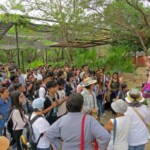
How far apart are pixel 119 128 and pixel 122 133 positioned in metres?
0.09

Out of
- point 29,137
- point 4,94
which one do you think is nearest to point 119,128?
point 29,137

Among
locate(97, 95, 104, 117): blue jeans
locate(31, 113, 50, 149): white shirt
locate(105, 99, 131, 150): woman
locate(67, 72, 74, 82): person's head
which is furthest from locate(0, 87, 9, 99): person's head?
locate(97, 95, 104, 117): blue jeans

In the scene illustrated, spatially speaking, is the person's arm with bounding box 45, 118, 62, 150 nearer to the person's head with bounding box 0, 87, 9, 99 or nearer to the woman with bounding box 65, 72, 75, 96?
the person's head with bounding box 0, 87, 9, 99

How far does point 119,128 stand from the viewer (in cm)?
349

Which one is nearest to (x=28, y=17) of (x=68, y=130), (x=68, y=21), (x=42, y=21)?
(x=42, y=21)

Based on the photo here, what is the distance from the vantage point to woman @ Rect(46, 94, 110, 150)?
9.69ft

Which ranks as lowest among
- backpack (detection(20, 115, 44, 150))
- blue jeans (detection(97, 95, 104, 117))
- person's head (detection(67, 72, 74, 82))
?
blue jeans (detection(97, 95, 104, 117))

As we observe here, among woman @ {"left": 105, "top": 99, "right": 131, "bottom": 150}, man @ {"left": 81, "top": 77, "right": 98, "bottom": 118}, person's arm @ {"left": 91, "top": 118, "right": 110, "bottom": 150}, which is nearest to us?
person's arm @ {"left": 91, "top": 118, "right": 110, "bottom": 150}

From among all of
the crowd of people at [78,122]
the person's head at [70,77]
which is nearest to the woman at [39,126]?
the crowd of people at [78,122]

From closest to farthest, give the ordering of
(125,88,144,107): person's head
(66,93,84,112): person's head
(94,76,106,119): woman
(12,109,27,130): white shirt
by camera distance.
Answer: (66,93,84,112): person's head → (125,88,144,107): person's head → (12,109,27,130): white shirt → (94,76,106,119): woman

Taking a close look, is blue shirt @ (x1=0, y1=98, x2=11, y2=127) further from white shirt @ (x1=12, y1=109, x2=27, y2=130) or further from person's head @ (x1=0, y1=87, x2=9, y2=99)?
white shirt @ (x1=12, y1=109, x2=27, y2=130)

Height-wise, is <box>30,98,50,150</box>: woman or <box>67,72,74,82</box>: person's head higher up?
<box>67,72,74,82</box>: person's head

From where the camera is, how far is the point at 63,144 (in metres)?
3.10

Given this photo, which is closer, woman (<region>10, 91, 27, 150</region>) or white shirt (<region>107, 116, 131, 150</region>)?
white shirt (<region>107, 116, 131, 150</region>)
